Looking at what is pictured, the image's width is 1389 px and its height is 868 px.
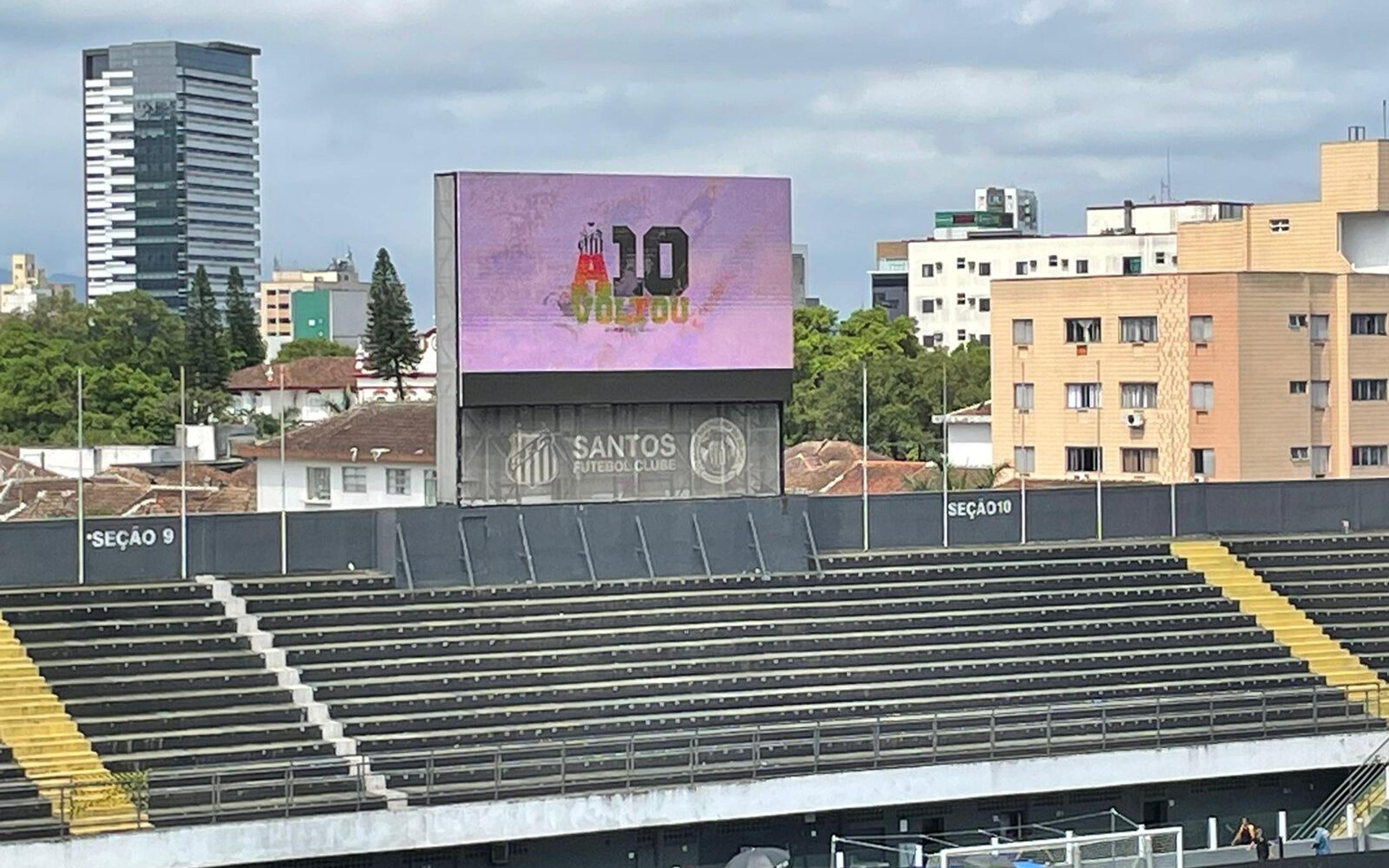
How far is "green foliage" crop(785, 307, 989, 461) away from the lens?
8712 centimetres

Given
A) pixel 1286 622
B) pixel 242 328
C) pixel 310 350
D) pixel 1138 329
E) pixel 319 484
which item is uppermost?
pixel 242 328

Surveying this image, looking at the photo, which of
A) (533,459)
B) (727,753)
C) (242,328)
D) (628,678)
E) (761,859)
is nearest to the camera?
(761,859)

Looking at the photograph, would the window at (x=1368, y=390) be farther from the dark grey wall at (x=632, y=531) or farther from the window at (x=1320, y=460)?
the dark grey wall at (x=632, y=531)

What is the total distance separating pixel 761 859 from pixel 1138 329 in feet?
118

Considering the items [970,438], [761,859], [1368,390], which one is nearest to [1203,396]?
[1368,390]

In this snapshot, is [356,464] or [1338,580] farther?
[356,464]

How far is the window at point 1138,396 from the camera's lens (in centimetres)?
6303

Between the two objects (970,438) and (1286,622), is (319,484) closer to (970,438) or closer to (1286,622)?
(1286,622)

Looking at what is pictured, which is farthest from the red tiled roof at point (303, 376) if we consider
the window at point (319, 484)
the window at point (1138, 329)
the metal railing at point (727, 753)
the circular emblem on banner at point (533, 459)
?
the metal railing at point (727, 753)

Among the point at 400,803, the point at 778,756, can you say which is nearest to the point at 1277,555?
the point at 778,756

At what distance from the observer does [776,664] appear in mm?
37250

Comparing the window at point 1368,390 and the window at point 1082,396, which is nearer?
the window at point 1368,390

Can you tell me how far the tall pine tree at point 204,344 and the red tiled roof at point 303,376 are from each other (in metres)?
1.35

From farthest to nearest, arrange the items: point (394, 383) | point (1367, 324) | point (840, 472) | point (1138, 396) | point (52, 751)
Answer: point (394, 383) < point (840, 472) < point (1138, 396) < point (1367, 324) < point (52, 751)
